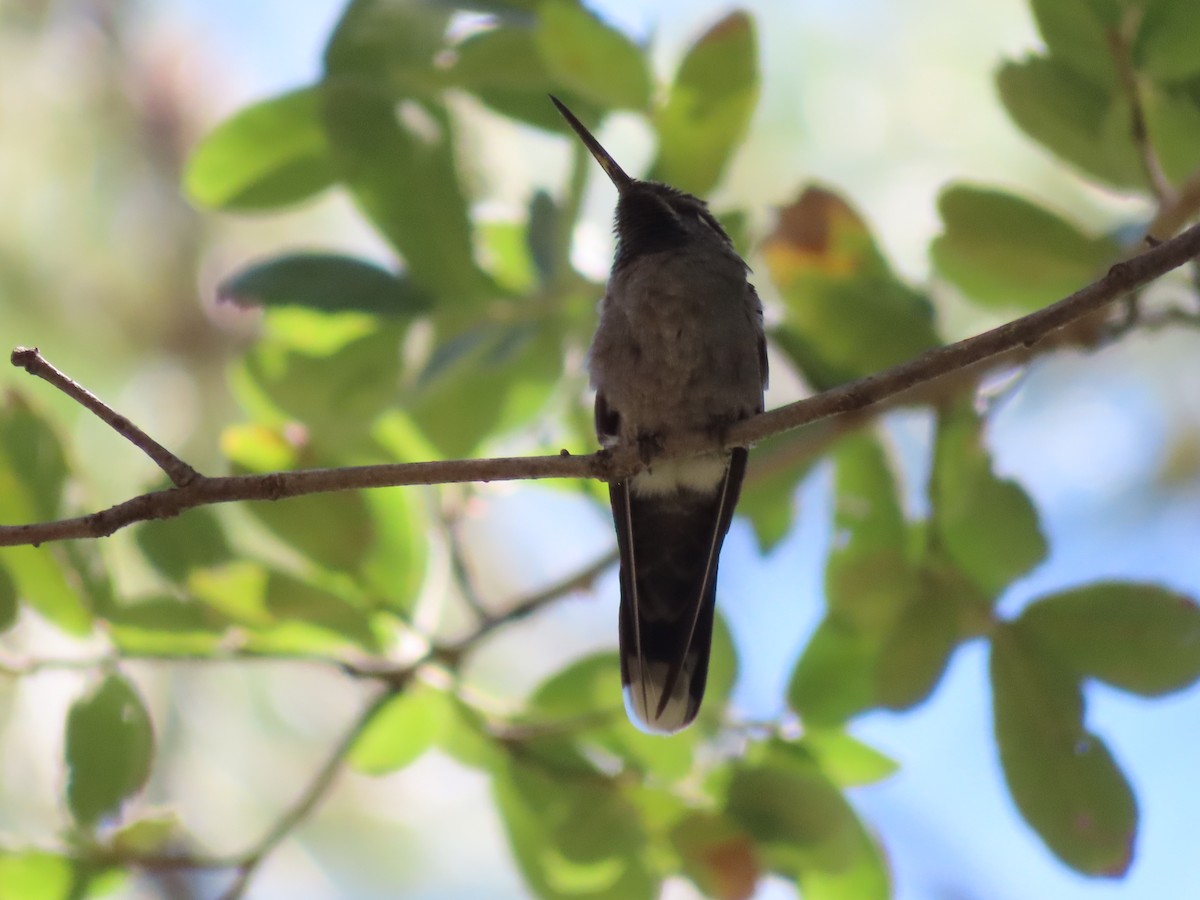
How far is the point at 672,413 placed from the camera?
349cm

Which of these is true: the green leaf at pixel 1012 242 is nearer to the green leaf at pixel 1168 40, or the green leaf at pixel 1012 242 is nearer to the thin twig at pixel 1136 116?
the thin twig at pixel 1136 116

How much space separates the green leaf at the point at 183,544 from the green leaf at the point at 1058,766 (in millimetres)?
1903

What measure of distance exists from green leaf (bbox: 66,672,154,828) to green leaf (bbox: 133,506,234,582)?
37 cm

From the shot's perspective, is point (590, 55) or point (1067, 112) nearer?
point (1067, 112)

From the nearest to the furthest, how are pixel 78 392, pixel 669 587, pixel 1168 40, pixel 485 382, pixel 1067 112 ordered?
pixel 78 392, pixel 1168 40, pixel 1067 112, pixel 669 587, pixel 485 382

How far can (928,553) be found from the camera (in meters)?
3.32

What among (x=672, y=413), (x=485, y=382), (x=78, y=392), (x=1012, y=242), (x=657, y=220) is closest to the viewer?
(x=78, y=392)

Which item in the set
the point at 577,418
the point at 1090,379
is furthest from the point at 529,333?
the point at 1090,379

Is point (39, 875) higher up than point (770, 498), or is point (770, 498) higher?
point (770, 498)

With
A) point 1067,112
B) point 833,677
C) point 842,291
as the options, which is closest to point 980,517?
point 833,677

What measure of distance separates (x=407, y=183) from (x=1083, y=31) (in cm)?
179

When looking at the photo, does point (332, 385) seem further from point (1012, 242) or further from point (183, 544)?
point (1012, 242)

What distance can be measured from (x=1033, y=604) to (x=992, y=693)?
0.24 meters

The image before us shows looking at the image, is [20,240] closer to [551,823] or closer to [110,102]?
[110,102]
